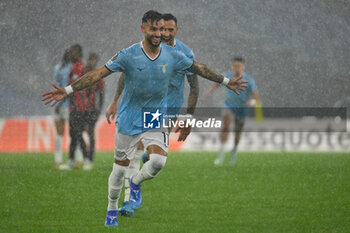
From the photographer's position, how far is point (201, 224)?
5.77 metres

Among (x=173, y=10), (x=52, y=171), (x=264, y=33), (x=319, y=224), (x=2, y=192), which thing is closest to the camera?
(x=319, y=224)

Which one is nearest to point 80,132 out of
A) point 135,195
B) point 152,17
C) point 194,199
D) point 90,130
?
point 90,130

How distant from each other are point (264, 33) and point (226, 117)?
943 inches

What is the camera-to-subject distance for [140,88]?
5883 mm

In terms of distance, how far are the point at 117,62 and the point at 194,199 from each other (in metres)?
2.45

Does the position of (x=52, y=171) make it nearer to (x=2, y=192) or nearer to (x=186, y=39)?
(x=2, y=192)

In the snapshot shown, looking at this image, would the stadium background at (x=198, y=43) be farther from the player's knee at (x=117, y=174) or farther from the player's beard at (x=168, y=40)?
the player's knee at (x=117, y=174)

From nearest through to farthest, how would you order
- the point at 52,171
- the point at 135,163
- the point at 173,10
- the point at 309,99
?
the point at 135,163
the point at 52,171
the point at 309,99
the point at 173,10

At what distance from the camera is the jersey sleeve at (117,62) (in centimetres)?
569

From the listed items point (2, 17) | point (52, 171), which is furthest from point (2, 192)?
point (2, 17)

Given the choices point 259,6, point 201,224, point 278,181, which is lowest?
point 201,224

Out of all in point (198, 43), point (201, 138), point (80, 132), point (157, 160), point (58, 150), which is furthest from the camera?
point (198, 43)

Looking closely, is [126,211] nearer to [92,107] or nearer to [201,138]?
[92,107]

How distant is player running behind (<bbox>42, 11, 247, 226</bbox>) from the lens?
5.71 meters
